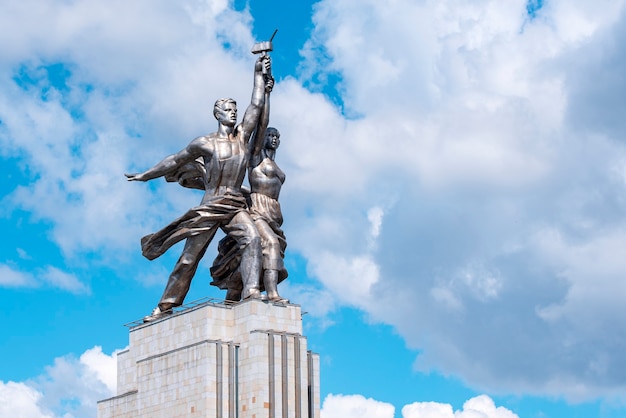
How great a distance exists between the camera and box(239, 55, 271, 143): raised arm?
5953cm

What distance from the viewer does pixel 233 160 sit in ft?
193

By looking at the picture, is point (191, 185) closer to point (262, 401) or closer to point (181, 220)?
point (181, 220)

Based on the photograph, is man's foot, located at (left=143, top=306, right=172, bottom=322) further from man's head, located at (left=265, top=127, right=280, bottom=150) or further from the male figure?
man's head, located at (left=265, top=127, right=280, bottom=150)

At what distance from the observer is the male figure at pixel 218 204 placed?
58.3 meters

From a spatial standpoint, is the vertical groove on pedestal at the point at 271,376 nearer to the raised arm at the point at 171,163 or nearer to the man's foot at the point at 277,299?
the man's foot at the point at 277,299

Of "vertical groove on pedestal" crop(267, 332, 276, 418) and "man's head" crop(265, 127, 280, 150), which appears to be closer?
"vertical groove on pedestal" crop(267, 332, 276, 418)

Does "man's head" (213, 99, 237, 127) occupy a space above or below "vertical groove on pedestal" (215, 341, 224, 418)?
above

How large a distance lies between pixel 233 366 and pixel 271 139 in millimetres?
9634

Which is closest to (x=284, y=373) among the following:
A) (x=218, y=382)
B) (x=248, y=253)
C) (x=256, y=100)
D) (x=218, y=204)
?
(x=218, y=382)

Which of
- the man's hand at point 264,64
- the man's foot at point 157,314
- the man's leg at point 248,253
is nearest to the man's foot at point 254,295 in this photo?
the man's leg at point 248,253

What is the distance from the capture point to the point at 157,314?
5984 centimetres

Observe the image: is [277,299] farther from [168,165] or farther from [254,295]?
[168,165]

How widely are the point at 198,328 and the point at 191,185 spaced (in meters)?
6.94

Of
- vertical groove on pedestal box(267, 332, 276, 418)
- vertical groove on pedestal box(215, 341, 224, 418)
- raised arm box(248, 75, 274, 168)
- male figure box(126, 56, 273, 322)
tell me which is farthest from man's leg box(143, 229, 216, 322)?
vertical groove on pedestal box(267, 332, 276, 418)
